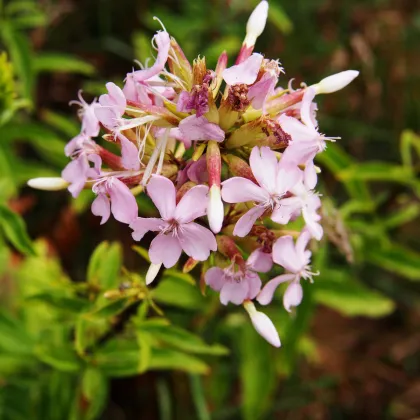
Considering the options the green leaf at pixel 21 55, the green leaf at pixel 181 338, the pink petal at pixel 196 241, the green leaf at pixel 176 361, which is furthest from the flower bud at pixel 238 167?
the green leaf at pixel 21 55

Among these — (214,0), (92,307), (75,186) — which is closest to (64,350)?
(92,307)

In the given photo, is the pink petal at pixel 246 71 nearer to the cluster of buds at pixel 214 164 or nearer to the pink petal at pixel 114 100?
the cluster of buds at pixel 214 164

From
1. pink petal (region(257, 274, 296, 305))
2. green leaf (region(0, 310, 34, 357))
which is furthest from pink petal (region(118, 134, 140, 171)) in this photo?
green leaf (region(0, 310, 34, 357))

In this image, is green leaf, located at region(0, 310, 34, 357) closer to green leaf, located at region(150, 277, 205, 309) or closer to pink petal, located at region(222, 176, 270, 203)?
green leaf, located at region(150, 277, 205, 309)

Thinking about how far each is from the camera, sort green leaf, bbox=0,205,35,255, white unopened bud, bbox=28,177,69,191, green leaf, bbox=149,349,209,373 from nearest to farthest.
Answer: white unopened bud, bbox=28,177,69,191, green leaf, bbox=0,205,35,255, green leaf, bbox=149,349,209,373

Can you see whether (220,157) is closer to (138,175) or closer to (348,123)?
(138,175)

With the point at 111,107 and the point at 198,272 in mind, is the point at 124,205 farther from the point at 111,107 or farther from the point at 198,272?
the point at 198,272

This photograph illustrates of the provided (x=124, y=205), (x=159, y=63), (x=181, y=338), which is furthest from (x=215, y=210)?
(x=181, y=338)
